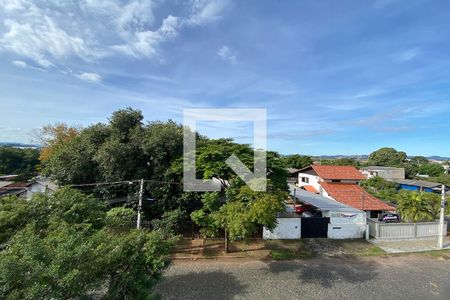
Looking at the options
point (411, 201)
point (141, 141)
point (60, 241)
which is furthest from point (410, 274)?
point (141, 141)

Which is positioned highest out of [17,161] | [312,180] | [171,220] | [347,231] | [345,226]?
[17,161]

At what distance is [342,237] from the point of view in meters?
13.6

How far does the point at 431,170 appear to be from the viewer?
53500 millimetres

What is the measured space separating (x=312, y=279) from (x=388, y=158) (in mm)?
65078

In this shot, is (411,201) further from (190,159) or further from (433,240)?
(190,159)

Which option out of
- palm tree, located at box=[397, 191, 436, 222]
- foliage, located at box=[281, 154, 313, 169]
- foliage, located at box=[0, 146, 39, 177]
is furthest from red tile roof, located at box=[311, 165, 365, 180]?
foliage, located at box=[0, 146, 39, 177]

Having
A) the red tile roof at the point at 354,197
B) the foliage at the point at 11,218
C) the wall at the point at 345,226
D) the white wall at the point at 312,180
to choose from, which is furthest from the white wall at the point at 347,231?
the foliage at the point at 11,218

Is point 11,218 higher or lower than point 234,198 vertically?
higher

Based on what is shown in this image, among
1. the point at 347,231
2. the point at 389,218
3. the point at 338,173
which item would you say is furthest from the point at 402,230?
the point at 338,173

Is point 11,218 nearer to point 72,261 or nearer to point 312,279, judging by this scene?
point 72,261

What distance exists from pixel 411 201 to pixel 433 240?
2.30 m

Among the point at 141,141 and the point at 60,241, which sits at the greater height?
the point at 141,141

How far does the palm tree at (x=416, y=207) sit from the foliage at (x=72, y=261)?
15.4m

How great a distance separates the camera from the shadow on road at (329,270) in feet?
29.9
